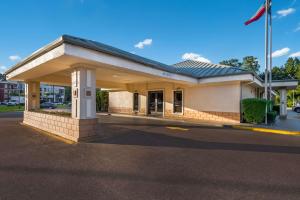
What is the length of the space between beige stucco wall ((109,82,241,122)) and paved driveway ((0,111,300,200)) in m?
6.19

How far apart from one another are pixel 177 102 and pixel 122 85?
619 centimetres

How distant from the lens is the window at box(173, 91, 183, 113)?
1541 cm

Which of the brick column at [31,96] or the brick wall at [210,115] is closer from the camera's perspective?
the brick column at [31,96]

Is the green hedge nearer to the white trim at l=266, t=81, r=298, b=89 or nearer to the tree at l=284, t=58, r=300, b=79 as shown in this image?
the white trim at l=266, t=81, r=298, b=89

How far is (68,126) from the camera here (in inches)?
282

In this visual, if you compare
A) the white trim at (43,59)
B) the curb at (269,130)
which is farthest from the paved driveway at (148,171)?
the white trim at (43,59)

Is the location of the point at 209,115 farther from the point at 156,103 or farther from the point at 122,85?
the point at 122,85

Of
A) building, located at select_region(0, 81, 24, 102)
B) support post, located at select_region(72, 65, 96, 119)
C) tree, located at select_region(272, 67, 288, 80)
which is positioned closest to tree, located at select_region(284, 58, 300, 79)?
tree, located at select_region(272, 67, 288, 80)

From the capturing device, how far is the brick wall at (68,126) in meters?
6.73

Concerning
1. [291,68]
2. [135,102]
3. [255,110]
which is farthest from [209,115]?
[291,68]

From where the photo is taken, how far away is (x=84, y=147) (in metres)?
5.91

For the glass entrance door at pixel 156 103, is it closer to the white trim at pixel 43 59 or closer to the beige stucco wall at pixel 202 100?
the beige stucco wall at pixel 202 100

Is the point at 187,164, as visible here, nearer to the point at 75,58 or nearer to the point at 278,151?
the point at 278,151

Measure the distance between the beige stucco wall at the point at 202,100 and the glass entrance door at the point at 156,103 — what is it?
1.34ft
